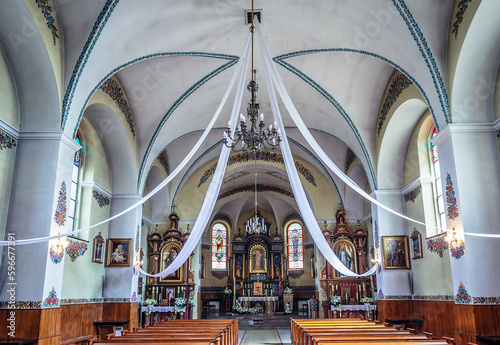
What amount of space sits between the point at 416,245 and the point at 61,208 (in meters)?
8.73

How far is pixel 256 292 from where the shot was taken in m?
21.9

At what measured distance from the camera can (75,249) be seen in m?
10.3

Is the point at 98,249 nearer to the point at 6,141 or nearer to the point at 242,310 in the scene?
the point at 6,141

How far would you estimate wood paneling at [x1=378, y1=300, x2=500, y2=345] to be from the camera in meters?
6.93

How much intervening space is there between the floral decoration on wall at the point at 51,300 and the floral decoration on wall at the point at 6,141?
8.67 feet

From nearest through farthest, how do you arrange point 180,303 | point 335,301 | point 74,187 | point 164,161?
point 74,187 → point 180,303 → point 335,301 → point 164,161

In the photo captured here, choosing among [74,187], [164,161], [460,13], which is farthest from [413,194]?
[74,187]

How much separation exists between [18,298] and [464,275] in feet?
24.8

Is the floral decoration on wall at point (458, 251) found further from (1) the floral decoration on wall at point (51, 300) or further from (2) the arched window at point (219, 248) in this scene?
(2) the arched window at point (219, 248)

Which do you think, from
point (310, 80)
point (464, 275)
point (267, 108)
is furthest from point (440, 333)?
point (267, 108)

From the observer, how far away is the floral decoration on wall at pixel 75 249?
392 inches

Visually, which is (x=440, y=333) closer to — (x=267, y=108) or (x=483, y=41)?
(x=483, y=41)

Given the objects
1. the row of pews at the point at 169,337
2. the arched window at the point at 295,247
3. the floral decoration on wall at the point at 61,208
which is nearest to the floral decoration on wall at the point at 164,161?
the floral decoration on wall at the point at 61,208

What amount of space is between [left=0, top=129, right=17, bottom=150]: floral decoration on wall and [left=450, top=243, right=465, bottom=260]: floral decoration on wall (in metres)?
8.19
